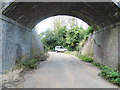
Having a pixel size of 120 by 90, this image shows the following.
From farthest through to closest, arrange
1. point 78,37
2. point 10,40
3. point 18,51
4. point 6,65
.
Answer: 1. point 78,37
2. point 18,51
3. point 10,40
4. point 6,65

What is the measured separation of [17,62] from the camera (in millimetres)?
8258

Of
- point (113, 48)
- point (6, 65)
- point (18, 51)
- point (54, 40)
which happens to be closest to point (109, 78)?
point (113, 48)

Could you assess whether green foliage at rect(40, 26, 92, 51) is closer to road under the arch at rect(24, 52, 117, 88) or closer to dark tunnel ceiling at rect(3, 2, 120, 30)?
dark tunnel ceiling at rect(3, 2, 120, 30)

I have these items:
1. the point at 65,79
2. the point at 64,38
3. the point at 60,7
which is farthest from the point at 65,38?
the point at 65,79

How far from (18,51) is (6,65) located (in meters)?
1.98

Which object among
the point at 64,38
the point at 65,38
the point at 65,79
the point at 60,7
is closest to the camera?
the point at 65,79

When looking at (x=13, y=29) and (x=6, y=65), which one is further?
(x=13, y=29)

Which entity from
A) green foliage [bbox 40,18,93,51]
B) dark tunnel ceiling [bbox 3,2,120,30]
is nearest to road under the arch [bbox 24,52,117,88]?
dark tunnel ceiling [bbox 3,2,120,30]

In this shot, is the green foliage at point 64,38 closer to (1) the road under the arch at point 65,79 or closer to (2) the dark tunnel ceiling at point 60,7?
(2) the dark tunnel ceiling at point 60,7

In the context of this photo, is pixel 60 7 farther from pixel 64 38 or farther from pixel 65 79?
pixel 64 38

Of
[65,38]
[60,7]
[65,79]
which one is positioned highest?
[60,7]

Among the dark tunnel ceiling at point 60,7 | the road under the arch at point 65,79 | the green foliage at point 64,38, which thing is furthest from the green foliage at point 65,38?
the road under the arch at point 65,79

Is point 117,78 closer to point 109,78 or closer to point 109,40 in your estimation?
point 109,78

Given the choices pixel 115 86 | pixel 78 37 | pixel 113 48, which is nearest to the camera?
pixel 115 86
